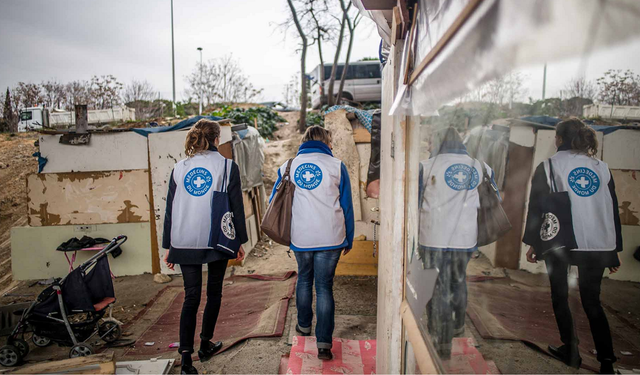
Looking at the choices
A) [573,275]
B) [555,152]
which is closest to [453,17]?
[555,152]

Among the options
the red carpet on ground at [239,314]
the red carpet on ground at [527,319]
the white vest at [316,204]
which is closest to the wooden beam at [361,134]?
the red carpet on ground at [239,314]

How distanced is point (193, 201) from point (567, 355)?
2723 mm

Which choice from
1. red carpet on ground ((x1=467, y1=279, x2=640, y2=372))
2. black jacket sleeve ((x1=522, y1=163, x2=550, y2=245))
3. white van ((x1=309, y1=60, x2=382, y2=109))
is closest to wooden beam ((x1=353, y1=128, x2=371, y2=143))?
red carpet on ground ((x1=467, y1=279, x2=640, y2=372))

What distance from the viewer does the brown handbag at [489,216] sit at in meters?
0.94

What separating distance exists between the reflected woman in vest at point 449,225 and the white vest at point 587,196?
0.30m

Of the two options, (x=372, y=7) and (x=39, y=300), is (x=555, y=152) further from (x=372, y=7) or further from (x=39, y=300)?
(x=39, y=300)

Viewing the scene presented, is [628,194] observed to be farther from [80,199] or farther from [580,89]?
[80,199]

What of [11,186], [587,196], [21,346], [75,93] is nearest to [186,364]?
[21,346]

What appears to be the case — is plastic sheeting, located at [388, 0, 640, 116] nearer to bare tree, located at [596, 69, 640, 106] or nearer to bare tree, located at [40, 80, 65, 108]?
bare tree, located at [596, 69, 640, 106]

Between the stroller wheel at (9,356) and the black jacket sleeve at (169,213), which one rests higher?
the black jacket sleeve at (169,213)

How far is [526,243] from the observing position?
83cm

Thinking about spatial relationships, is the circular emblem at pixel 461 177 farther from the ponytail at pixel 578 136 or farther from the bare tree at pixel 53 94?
the bare tree at pixel 53 94

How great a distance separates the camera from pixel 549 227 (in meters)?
0.75

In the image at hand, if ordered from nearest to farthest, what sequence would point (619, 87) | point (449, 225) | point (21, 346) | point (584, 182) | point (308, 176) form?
1. point (619, 87)
2. point (584, 182)
3. point (449, 225)
4. point (308, 176)
5. point (21, 346)
